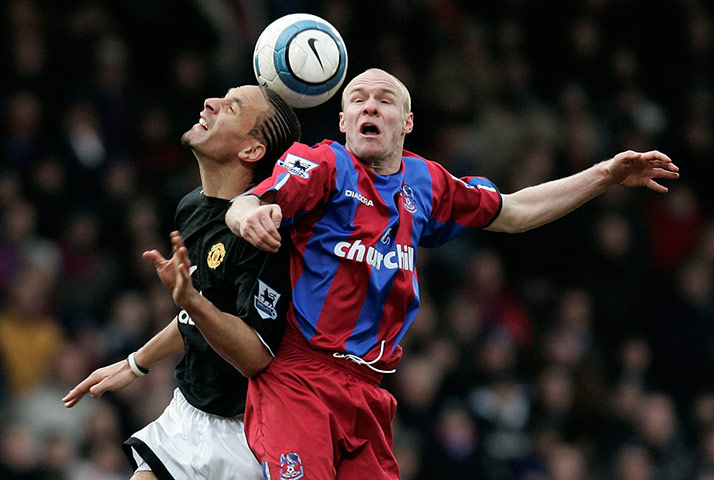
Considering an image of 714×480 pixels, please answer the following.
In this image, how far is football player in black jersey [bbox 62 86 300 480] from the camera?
452cm

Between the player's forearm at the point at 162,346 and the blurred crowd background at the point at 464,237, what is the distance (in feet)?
9.76

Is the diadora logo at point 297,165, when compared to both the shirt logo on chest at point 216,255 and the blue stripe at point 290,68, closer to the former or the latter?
the shirt logo on chest at point 216,255

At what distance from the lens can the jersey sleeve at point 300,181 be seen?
13.9 ft

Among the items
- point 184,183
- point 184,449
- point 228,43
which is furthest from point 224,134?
point 228,43

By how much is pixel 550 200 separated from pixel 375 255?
101 cm

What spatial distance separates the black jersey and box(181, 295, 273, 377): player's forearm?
0.16ft

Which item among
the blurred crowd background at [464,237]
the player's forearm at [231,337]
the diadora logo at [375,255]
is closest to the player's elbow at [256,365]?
the player's forearm at [231,337]

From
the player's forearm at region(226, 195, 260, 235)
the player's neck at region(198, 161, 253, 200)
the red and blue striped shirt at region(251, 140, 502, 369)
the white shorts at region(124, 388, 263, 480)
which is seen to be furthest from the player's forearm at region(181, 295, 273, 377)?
the player's neck at region(198, 161, 253, 200)

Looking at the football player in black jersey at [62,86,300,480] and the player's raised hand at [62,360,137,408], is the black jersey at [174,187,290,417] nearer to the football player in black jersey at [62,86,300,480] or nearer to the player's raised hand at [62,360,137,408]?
the football player in black jersey at [62,86,300,480]

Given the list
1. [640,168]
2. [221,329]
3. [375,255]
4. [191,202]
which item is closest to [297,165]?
[375,255]

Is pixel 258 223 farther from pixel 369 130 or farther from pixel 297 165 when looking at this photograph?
pixel 369 130

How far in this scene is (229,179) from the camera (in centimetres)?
490

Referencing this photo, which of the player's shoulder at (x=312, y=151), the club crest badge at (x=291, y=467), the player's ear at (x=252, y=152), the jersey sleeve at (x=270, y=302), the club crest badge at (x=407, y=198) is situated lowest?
the club crest badge at (x=291, y=467)

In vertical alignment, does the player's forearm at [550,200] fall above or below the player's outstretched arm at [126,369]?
above
